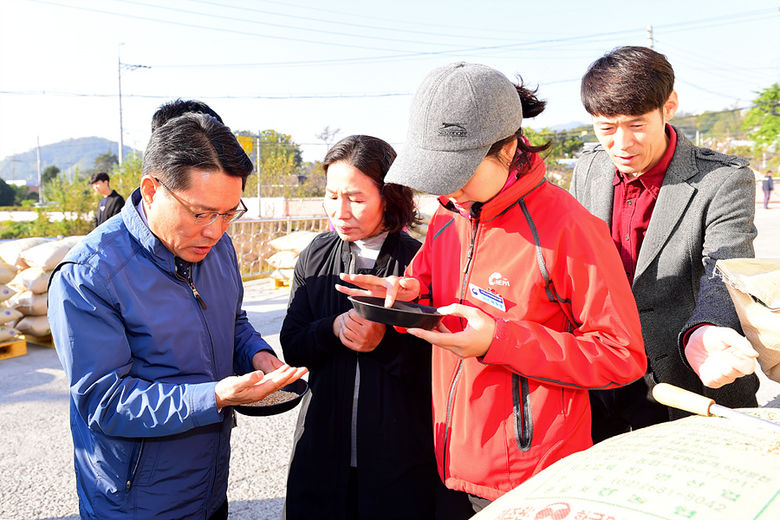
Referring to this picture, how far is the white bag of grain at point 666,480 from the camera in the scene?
934mm

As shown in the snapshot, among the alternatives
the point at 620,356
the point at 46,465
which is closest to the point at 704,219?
the point at 620,356

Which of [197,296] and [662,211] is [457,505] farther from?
[662,211]

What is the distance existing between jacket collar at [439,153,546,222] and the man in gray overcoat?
1.66 feet

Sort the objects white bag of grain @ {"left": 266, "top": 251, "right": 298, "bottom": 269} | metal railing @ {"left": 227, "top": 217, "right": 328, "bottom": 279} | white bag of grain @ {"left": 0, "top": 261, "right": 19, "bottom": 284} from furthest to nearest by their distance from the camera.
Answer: metal railing @ {"left": 227, "top": 217, "right": 328, "bottom": 279}
white bag of grain @ {"left": 266, "top": 251, "right": 298, "bottom": 269}
white bag of grain @ {"left": 0, "top": 261, "right": 19, "bottom": 284}

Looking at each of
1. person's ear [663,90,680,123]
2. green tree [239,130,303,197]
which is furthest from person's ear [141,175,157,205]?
green tree [239,130,303,197]

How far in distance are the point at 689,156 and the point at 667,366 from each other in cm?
67

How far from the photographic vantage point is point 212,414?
1496 mm

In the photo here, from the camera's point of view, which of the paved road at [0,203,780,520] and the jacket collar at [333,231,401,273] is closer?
the jacket collar at [333,231,401,273]

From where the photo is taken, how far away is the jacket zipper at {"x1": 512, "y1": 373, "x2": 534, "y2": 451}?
1.38m

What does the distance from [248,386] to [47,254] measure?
221 inches

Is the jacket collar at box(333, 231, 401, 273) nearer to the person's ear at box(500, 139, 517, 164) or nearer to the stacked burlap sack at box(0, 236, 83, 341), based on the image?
the person's ear at box(500, 139, 517, 164)

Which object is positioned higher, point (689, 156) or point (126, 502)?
point (689, 156)

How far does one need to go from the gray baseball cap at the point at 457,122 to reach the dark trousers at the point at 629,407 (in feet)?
3.48

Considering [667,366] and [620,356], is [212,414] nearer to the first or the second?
[620,356]
